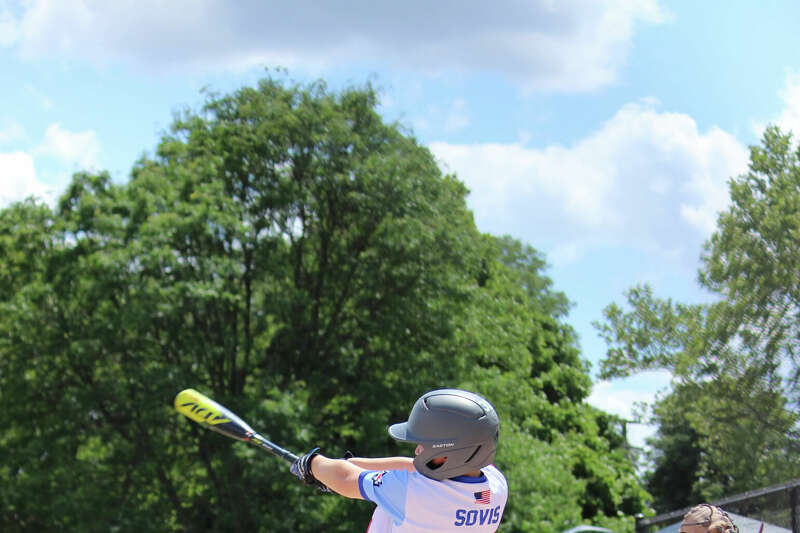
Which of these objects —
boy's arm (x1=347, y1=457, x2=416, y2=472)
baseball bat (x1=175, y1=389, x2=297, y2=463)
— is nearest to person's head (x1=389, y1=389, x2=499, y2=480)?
boy's arm (x1=347, y1=457, x2=416, y2=472)

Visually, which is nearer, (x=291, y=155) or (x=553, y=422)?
(x=291, y=155)

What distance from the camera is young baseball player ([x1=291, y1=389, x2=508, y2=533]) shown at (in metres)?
3.43

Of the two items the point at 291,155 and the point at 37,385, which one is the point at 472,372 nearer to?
the point at 291,155

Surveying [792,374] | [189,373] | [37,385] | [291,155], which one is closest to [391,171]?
[291,155]

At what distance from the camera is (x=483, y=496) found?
360cm

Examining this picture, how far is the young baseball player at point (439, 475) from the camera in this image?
3432 millimetres

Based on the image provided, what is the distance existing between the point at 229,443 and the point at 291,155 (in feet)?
23.3

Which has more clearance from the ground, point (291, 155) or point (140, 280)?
point (291, 155)

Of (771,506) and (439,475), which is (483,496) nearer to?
(439,475)

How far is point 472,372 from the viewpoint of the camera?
71.9ft

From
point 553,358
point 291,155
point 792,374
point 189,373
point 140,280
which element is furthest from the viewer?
point 553,358

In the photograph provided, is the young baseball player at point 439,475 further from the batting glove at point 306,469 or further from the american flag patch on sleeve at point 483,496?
the batting glove at point 306,469

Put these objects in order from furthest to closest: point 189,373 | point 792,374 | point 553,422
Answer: point 553,422 → point 792,374 → point 189,373

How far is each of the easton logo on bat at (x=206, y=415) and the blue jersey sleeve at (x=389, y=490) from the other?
7.45 ft
